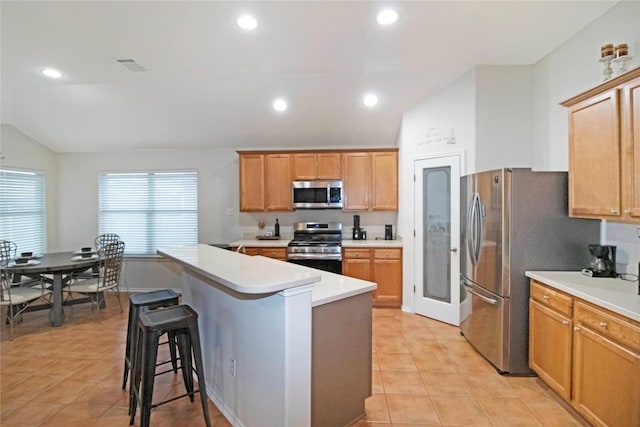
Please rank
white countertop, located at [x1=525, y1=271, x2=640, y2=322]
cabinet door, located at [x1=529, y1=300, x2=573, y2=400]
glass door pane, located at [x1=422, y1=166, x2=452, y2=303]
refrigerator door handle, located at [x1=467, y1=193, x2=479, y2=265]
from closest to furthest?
white countertop, located at [x1=525, y1=271, x2=640, y2=322] → cabinet door, located at [x1=529, y1=300, x2=573, y2=400] → refrigerator door handle, located at [x1=467, y1=193, x2=479, y2=265] → glass door pane, located at [x1=422, y1=166, x2=452, y2=303]

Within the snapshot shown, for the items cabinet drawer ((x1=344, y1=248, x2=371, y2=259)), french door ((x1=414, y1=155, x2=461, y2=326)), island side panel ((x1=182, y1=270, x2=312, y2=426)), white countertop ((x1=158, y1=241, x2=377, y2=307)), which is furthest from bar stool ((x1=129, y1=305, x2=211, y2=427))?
french door ((x1=414, y1=155, x2=461, y2=326))

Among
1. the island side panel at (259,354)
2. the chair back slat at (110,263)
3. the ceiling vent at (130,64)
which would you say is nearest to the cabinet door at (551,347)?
the island side panel at (259,354)

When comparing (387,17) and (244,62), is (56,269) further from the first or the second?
(387,17)

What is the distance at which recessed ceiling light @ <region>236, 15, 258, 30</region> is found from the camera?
9.46 feet

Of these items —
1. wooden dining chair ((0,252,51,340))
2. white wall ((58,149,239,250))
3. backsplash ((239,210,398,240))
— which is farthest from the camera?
white wall ((58,149,239,250))

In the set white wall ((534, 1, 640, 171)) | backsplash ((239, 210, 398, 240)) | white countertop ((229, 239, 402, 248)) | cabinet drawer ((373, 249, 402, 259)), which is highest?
white wall ((534, 1, 640, 171))

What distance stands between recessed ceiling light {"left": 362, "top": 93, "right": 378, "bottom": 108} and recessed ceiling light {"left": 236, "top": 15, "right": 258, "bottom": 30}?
2000 mm

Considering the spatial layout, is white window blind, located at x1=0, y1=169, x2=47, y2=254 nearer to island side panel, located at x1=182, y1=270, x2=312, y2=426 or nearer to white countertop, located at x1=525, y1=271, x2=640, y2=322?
island side panel, located at x1=182, y1=270, x2=312, y2=426

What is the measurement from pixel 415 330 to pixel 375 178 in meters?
2.35

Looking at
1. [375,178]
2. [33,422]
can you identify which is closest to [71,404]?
[33,422]

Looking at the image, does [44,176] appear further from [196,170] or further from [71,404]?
[71,404]

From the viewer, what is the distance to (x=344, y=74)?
415 cm

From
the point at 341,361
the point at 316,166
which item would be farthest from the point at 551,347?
the point at 316,166

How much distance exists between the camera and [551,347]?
2.64 metres
